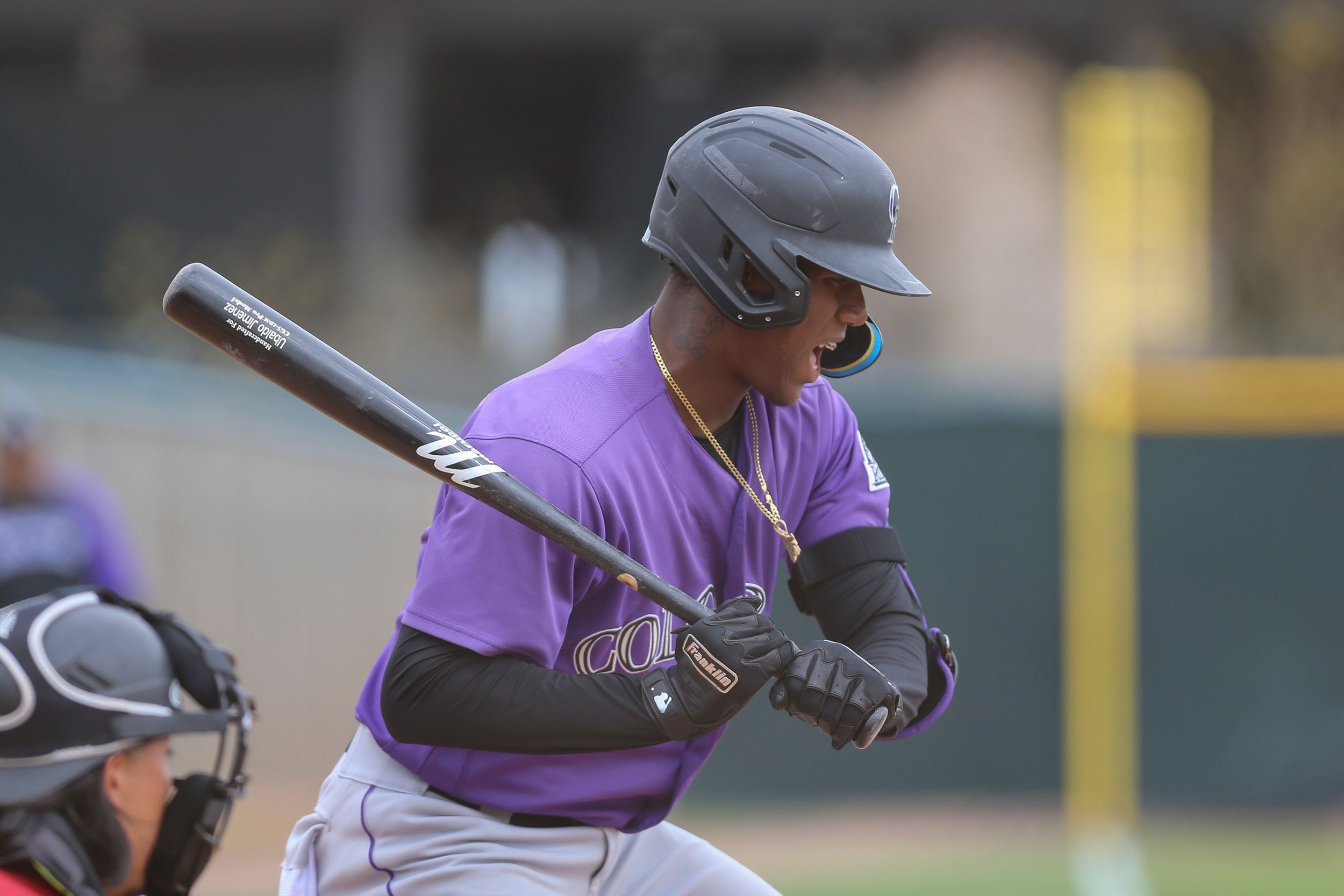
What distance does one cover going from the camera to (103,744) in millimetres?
2303

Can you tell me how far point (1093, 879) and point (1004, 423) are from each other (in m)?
2.71

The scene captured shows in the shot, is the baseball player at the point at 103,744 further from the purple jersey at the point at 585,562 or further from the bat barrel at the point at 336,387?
the bat barrel at the point at 336,387

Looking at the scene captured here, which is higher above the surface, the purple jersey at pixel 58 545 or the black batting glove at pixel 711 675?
the purple jersey at pixel 58 545

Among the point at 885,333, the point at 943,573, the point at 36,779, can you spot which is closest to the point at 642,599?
the point at 36,779

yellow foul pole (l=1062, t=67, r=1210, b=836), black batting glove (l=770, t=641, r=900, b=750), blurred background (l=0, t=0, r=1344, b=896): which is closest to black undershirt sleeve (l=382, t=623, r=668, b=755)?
black batting glove (l=770, t=641, r=900, b=750)

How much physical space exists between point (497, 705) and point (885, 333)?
1020 centimetres

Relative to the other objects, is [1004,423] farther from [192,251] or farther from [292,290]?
[192,251]

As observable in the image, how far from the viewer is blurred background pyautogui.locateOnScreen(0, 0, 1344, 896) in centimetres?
890

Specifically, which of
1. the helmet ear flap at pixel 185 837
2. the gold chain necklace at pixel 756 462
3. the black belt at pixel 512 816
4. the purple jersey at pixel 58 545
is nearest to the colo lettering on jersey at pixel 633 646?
the gold chain necklace at pixel 756 462

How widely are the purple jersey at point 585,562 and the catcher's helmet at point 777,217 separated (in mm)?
205

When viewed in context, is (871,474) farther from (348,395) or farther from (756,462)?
(348,395)

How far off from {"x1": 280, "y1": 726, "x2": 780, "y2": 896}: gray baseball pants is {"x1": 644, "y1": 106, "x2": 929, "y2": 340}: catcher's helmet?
898 millimetres

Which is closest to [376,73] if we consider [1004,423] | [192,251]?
[192,251]

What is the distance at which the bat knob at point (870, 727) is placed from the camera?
8.12 ft
